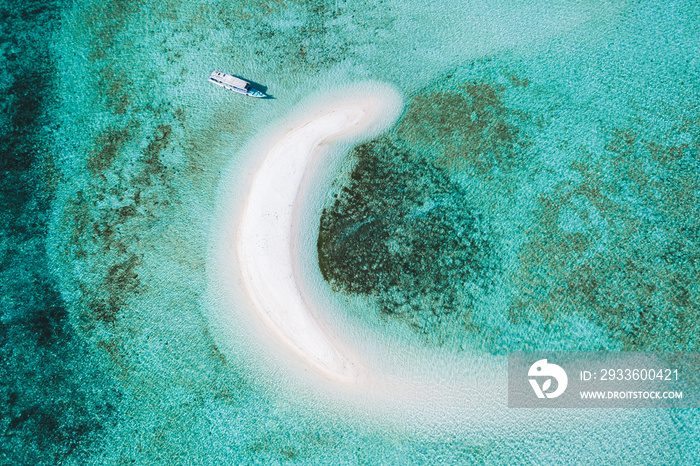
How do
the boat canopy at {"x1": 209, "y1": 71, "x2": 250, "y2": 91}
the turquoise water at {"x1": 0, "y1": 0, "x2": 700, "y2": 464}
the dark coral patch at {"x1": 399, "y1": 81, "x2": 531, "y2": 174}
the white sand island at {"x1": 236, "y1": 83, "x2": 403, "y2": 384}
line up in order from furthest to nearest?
the boat canopy at {"x1": 209, "y1": 71, "x2": 250, "y2": 91} < the dark coral patch at {"x1": 399, "y1": 81, "x2": 531, "y2": 174} < the white sand island at {"x1": 236, "y1": 83, "x2": 403, "y2": 384} < the turquoise water at {"x1": 0, "y1": 0, "x2": 700, "y2": 464}

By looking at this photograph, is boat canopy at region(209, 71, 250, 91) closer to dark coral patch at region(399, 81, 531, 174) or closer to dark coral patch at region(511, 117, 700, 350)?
dark coral patch at region(399, 81, 531, 174)

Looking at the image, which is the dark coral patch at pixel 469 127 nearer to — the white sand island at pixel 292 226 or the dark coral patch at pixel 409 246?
the white sand island at pixel 292 226

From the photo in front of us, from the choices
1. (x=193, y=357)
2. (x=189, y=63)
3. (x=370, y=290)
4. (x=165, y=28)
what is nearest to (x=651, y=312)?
(x=370, y=290)

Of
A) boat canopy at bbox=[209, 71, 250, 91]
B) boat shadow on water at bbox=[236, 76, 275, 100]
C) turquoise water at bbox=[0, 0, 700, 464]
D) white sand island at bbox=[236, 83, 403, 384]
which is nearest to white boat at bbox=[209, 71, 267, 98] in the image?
boat canopy at bbox=[209, 71, 250, 91]

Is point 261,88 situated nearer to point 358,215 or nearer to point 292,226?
point 292,226

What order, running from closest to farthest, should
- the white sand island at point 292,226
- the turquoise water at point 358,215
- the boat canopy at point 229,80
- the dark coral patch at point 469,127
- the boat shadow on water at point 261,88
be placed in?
the turquoise water at point 358,215
the white sand island at point 292,226
the dark coral patch at point 469,127
the boat canopy at point 229,80
the boat shadow on water at point 261,88

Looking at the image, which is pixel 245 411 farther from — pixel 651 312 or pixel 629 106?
pixel 629 106

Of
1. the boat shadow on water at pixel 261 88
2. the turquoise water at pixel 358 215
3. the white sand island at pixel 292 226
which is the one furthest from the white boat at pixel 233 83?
the white sand island at pixel 292 226
